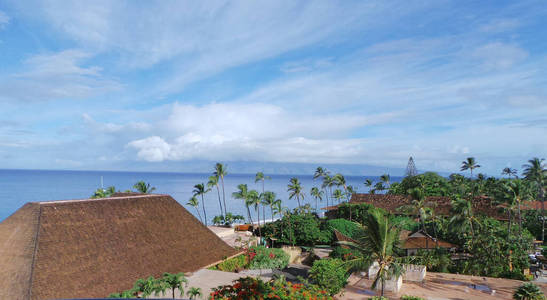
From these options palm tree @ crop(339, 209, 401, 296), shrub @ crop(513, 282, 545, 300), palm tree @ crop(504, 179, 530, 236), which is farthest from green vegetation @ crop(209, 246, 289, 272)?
palm tree @ crop(504, 179, 530, 236)

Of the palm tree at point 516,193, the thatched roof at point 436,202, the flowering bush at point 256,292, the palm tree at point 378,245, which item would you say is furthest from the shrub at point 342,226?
the flowering bush at point 256,292

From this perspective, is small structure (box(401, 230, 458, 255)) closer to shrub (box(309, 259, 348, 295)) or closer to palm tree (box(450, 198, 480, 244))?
palm tree (box(450, 198, 480, 244))

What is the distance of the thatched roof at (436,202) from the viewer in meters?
45.1

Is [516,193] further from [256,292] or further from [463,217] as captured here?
[256,292]

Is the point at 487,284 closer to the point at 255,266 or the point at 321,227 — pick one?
the point at 255,266

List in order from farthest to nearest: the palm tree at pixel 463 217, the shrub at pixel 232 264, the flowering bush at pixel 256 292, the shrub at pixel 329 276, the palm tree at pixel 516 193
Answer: the palm tree at pixel 516 193, the palm tree at pixel 463 217, the shrub at pixel 232 264, the shrub at pixel 329 276, the flowering bush at pixel 256 292

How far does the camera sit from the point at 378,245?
18422mm

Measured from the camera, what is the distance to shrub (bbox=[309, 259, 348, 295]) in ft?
63.4

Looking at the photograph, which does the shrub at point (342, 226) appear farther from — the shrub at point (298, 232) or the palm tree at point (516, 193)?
the palm tree at point (516, 193)

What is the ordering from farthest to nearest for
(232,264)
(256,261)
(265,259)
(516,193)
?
(516,193)
(265,259)
(256,261)
(232,264)

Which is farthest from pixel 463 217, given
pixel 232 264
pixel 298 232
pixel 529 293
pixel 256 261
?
pixel 232 264

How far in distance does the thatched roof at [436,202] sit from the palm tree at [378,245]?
2074cm

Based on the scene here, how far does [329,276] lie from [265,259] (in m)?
8.62

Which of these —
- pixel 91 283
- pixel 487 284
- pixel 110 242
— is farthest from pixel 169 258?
pixel 487 284
